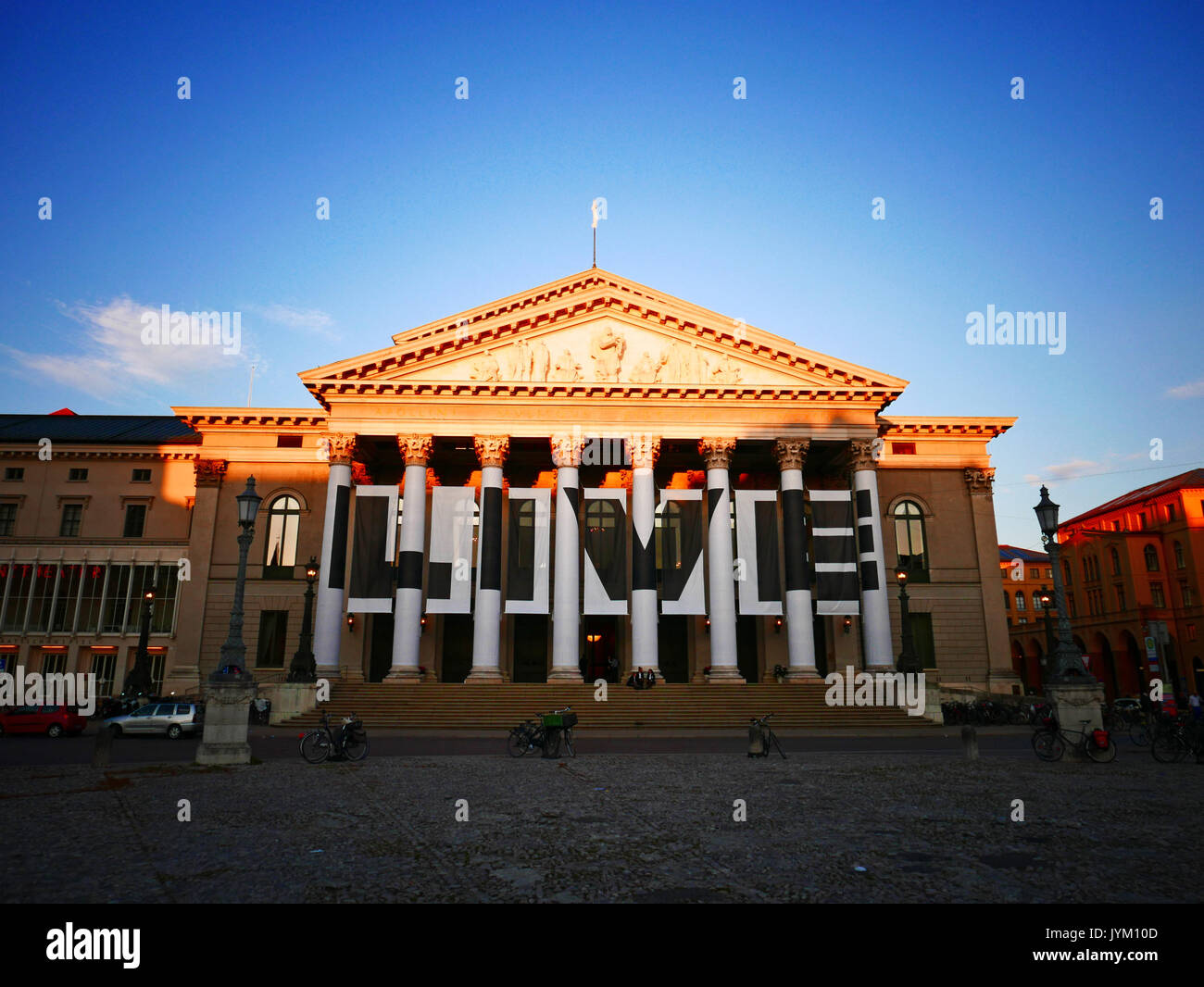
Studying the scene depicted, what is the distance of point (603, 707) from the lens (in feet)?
97.1

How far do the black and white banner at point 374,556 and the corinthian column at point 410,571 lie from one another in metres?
0.55

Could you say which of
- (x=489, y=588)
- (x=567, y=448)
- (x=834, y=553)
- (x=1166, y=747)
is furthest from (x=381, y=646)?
(x=1166, y=747)

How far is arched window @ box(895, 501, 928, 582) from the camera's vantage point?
4059cm

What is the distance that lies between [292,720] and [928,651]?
99.8 feet

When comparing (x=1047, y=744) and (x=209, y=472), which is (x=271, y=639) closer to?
(x=209, y=472)

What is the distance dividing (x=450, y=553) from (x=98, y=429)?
1188 inches

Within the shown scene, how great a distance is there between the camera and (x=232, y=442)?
1576 inches

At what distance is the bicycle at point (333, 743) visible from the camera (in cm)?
1823

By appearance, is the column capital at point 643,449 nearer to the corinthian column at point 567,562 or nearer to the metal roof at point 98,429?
the corinthian column at point 567,562

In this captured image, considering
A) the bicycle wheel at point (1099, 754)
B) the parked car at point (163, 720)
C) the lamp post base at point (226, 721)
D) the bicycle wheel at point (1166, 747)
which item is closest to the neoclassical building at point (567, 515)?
the parked car at point (163, 720)

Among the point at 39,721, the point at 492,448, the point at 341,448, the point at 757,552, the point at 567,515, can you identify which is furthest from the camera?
the point at 492,448

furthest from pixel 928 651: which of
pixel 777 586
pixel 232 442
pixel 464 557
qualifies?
pixel 232 442

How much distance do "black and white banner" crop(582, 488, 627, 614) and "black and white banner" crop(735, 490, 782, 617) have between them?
507 centimetres

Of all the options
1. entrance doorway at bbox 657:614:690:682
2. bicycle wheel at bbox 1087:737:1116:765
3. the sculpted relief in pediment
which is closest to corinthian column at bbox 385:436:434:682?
the sculpted relief in pediment
